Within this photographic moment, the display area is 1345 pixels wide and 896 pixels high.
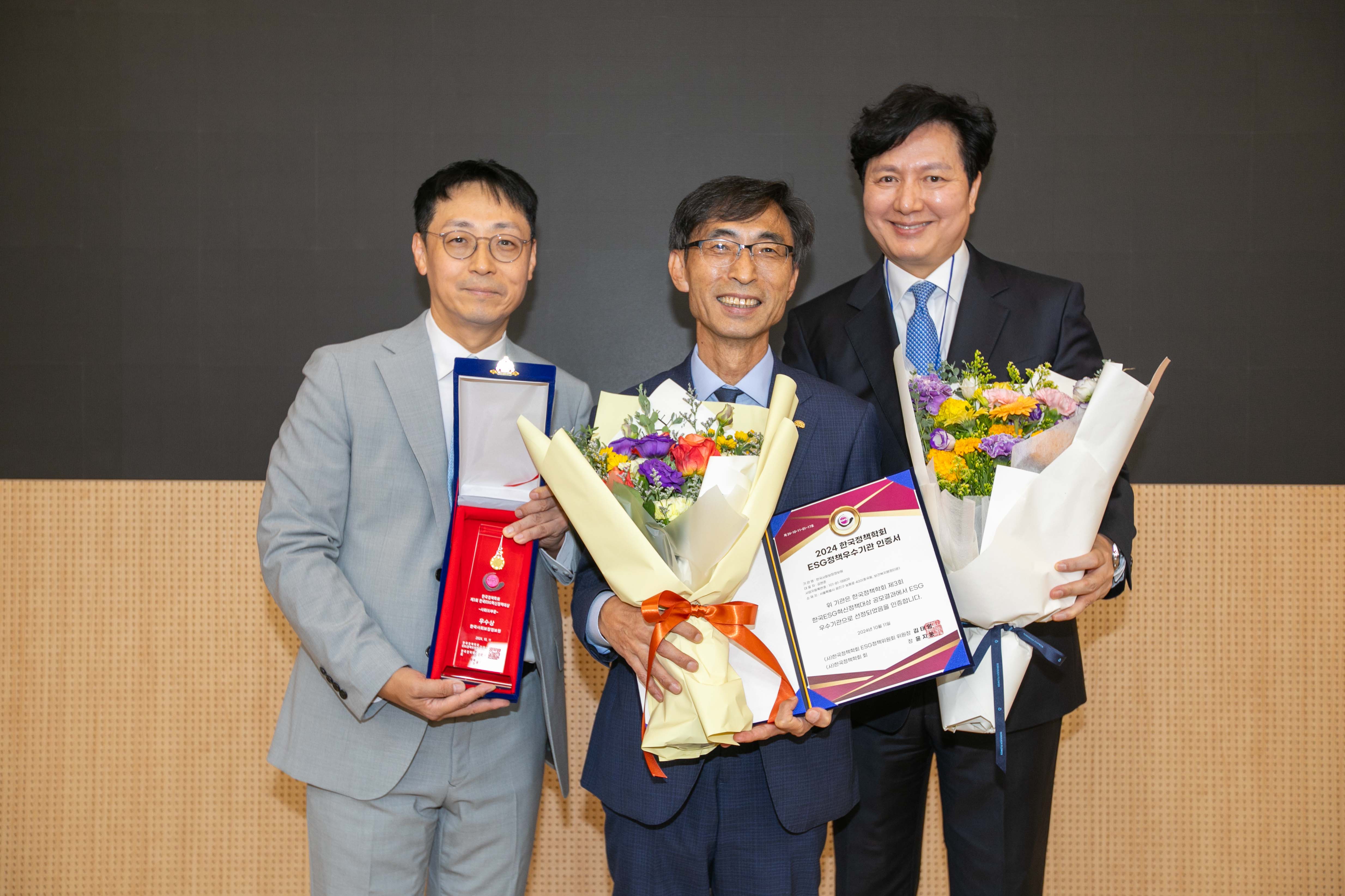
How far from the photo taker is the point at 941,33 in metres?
3.32

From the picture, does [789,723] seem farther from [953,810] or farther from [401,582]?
[401,582]

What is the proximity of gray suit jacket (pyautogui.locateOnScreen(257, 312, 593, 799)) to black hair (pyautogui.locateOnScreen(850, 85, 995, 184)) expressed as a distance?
118 cm

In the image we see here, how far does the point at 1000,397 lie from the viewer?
1.72m

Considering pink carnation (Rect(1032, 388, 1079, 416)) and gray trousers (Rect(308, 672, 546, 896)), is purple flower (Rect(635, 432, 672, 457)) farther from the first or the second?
gray trousers (Rect(308, 672, 546, 896))

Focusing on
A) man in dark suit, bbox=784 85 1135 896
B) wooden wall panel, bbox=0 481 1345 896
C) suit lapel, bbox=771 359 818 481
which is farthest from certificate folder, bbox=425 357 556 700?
wooden wall panel, bbox=0 481 1345 896

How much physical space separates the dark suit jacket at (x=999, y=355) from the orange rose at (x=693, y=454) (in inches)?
31.1

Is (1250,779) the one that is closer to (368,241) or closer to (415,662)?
(415,662)

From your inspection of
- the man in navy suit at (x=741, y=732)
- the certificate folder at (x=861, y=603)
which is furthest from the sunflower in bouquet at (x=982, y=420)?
the man in navy suit at (x=741, y=732)

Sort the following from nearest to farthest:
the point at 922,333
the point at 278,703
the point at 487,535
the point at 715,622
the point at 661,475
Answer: the point at 661,475
the point at 715,622
the point at 487,535
the point at 922,333
the point at 278,703

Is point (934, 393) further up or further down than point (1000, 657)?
further up

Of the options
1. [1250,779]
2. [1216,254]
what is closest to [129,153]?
[1216,254]

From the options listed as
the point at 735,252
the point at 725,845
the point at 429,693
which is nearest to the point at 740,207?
the point at 735,252

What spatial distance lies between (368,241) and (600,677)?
1.98 m

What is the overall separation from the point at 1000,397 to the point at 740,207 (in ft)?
2.58
